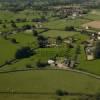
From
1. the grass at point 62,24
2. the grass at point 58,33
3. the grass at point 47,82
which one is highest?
the grass at point 47,82

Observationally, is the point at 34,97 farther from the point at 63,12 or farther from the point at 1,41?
the point at 63,12

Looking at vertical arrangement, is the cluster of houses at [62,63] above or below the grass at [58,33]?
above

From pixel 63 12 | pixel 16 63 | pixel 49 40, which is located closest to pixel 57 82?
pixel 16 63

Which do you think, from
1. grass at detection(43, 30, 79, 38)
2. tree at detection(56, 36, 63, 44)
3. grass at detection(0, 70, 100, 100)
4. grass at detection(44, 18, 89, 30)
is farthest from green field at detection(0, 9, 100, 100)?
grass at detection(44, 18, 89, 30)

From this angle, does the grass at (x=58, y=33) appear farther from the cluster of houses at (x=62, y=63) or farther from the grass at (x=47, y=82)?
the grass at (x=47, y=82)

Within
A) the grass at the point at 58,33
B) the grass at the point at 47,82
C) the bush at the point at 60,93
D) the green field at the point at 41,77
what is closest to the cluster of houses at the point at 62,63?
the green field at the point at 41,77

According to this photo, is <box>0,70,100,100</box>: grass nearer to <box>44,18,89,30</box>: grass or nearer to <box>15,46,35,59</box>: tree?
<box>15,46,35,59</box>: tree

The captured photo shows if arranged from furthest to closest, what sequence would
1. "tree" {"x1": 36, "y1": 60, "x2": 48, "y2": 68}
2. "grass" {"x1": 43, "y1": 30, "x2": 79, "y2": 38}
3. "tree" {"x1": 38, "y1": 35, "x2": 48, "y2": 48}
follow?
1. "grass" {"x1": 43, "y1": 30, "x2": 79, "y2": 38}
2. "tree" {"x1": 38, "y1": 35, "x2": 48, "y2": 48}
3. "tree" {"x1": 36, "y1": 60, "x2": 48, "y2": 68}

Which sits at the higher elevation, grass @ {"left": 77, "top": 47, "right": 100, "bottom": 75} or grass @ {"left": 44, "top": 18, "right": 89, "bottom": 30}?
grass @ {"left": 77, "top": 47, "right": 100, "bottom": 75}

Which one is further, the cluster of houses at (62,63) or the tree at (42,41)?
the tree at (42,41)
